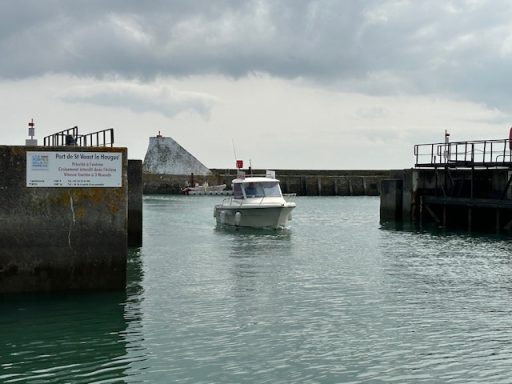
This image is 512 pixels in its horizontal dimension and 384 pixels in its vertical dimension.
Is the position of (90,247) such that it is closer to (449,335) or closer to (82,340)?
(82,340)

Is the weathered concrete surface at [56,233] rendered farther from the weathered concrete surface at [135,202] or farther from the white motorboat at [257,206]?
the white motorboat at [257,206]

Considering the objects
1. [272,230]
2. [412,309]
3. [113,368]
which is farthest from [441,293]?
[272,230]

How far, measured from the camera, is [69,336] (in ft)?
43.1

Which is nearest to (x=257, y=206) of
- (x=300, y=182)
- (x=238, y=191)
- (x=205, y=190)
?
(x=238, y=191)

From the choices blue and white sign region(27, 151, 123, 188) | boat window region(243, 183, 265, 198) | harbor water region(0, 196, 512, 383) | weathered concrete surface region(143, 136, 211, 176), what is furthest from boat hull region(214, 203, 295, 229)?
weathered concrete surface region(143, 136, 211, 176)

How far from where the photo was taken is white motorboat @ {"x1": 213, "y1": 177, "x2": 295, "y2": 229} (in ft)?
124

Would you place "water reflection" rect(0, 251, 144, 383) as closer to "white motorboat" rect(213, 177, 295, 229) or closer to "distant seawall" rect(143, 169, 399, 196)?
"white motorboat" rect(213, 177, 295, 229)

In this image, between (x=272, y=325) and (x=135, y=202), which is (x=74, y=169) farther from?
(x=135, y=202)

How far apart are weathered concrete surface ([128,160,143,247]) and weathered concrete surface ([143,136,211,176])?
79.1 m

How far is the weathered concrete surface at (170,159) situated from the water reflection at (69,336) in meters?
91.2

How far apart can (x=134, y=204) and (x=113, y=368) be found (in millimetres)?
16765

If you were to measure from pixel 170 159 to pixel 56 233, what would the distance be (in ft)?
309

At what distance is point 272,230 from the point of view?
37969 mm

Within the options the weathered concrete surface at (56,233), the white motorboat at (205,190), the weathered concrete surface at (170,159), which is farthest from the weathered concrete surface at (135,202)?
the weathered concrete surface at (170,159)
